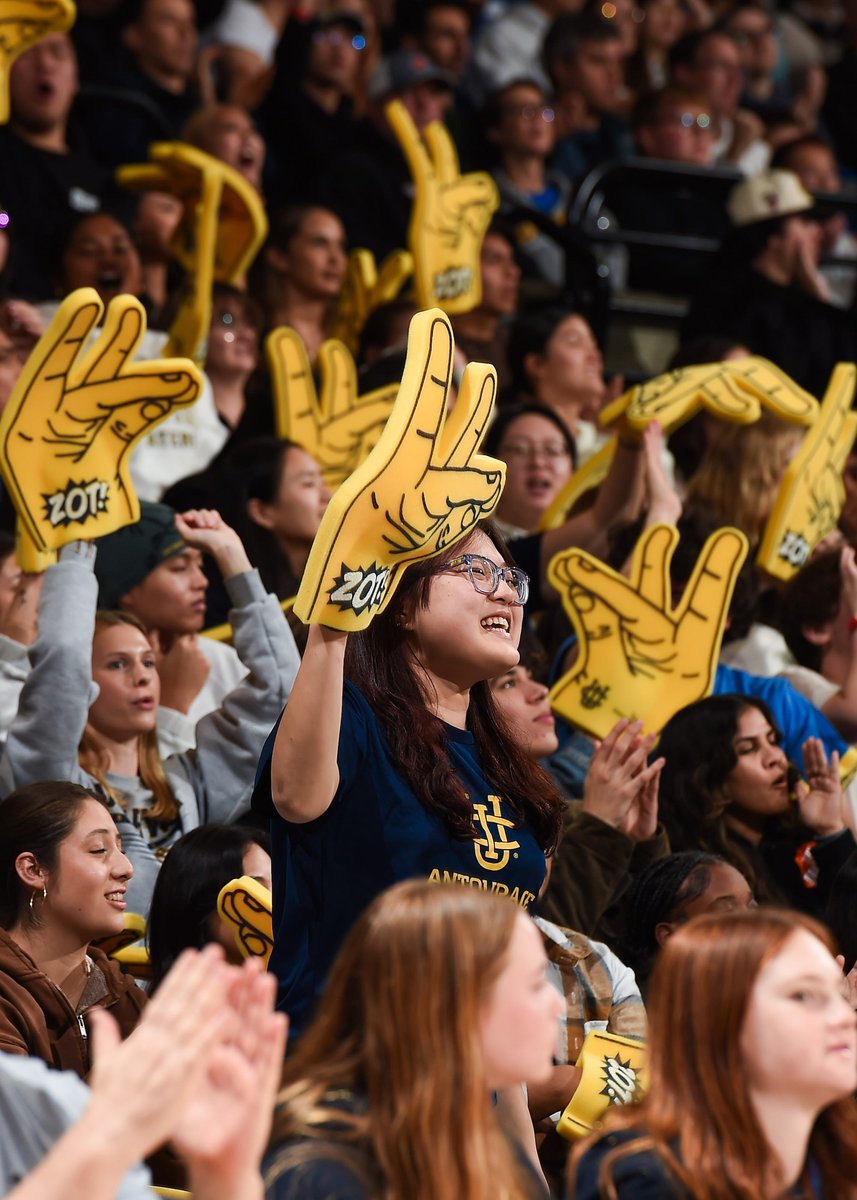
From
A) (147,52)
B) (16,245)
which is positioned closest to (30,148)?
(16,245)

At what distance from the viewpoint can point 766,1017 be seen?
2.13 m

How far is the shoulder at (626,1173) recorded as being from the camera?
2072 millimetres

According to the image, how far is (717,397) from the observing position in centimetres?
470

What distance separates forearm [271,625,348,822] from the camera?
92.7 inches

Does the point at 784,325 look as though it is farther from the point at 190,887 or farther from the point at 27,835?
the point at 27,835

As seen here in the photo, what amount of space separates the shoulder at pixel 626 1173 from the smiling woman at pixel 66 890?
1.22 m

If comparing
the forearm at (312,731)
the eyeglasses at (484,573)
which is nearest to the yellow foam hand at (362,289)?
the eyeglasses at (484,573)

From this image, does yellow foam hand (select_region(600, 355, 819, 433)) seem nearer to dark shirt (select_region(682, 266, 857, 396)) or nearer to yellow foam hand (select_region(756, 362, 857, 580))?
yellow foam hand (select_region(756, 362, 857, 580))

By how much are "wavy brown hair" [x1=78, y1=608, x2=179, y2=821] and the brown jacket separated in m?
0.55

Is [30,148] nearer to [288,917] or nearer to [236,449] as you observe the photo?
[236,449]

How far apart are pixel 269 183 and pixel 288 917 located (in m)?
4.99

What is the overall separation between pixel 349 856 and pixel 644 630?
175 cm

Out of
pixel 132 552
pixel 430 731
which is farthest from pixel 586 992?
pixel 132 552

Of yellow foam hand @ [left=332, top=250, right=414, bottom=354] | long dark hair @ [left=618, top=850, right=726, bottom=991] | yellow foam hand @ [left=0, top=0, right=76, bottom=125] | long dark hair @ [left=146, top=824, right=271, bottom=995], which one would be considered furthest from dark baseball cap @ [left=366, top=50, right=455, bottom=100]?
long dark hair @ [left=146, top=824, right=271, bottom=995]
